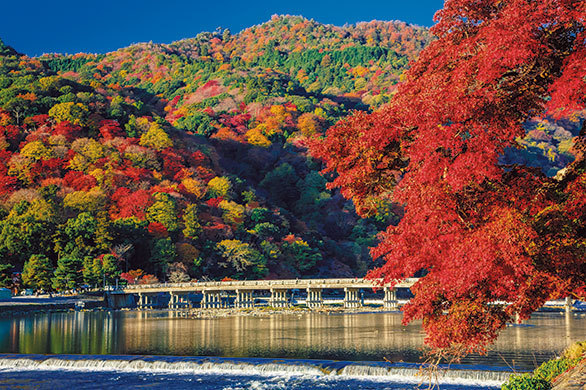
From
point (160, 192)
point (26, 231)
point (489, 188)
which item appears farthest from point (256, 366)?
point (160, 192)

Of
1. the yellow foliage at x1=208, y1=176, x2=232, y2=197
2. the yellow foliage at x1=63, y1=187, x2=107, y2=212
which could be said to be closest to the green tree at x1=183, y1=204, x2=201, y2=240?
the yellow foliage at x1=63, y1=187, x2=107, y2=212

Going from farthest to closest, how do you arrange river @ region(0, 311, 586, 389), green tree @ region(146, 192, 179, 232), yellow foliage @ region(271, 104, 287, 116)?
yellow foliage @ region(271, 104, 287, 116)
green tree @ region(146, 192, 179, 232)
river @ region(0, 311, 586, 389)

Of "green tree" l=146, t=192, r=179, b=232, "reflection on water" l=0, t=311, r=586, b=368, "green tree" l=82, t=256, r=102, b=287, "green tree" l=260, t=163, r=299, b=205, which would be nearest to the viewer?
"reflection on water" l=0, t=311, r=586, b=368

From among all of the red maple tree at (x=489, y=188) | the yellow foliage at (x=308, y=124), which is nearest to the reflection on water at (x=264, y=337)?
the red maple tree at (x=489, y=188)

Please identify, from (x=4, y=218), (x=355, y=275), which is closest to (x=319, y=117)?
(x=355, y=275)

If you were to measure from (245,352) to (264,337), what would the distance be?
20.9 feet

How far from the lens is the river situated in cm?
2041

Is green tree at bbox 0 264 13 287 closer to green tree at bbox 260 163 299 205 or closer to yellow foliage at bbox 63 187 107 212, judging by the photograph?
yellow foliage at bbox 63 187 107 212

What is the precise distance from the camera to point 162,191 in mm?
72562

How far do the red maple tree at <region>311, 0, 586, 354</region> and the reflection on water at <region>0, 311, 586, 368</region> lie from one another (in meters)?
14.7

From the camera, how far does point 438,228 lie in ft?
24.4

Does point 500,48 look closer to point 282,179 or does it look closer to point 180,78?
point 282,179

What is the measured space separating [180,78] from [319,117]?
5614cm

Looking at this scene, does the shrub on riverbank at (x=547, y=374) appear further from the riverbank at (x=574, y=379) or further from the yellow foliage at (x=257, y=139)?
the yellow foliage at (x=257, y=139)
